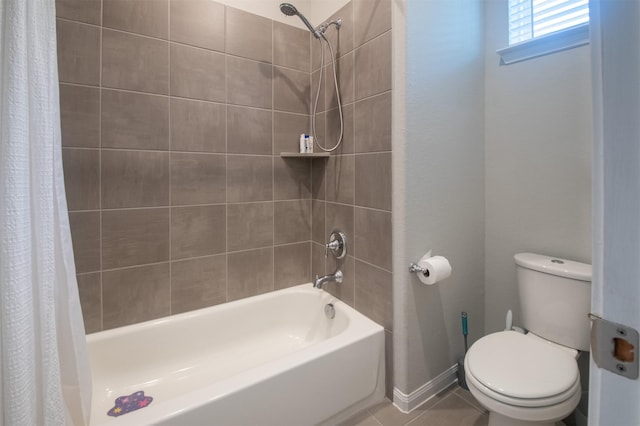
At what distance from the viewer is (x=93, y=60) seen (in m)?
1.47

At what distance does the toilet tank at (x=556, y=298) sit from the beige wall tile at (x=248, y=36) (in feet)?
A: 6.40

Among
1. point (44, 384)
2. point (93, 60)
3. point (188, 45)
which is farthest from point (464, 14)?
point (44, 384)

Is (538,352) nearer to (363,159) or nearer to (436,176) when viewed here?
(436,176)

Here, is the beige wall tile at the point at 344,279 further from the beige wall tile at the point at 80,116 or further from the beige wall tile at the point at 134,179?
the beige wall tile at the point at 80,116

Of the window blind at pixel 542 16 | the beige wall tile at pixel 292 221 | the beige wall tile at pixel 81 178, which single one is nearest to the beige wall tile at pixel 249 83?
the beige wall tile at pixel 292 221

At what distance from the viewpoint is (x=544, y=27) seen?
5.34 feet

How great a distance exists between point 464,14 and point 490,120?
63cm

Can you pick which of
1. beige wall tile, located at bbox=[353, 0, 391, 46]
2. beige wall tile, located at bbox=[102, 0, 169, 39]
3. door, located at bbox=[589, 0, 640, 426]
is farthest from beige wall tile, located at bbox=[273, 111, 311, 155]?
door, located at bbox=[589, 0, 640, 426]

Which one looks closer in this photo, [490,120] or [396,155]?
[396,155]

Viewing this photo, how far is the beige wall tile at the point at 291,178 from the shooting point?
2037 mm

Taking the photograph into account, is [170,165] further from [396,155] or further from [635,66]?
[635,66]

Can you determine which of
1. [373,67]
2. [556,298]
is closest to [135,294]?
[373,67]

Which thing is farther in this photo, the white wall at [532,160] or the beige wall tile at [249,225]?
the beige wall tile at [249,225]

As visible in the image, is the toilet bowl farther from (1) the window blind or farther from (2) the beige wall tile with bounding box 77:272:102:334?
(2) the beige wall tile with bounding box 77:272:102:334
